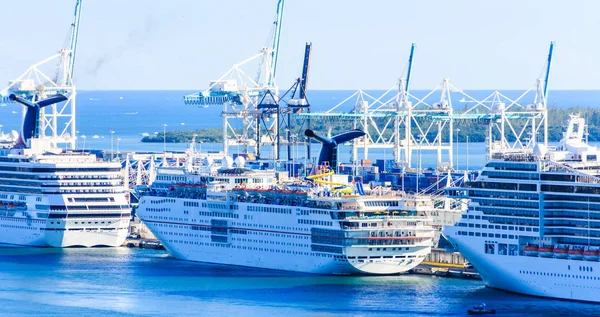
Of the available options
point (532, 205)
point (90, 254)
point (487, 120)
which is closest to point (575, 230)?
point (532, 205)

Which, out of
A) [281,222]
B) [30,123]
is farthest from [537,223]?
[30,123]

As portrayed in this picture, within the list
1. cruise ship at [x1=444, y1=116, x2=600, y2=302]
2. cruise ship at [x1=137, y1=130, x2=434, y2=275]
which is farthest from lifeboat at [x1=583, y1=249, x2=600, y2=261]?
cruise ship at [x1=137, y1=130, x2=434, y2=275]

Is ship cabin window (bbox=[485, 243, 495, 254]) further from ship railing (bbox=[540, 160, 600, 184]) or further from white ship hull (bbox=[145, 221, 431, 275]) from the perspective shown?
white ship hull (bbox=[145, 221, 431, 275])

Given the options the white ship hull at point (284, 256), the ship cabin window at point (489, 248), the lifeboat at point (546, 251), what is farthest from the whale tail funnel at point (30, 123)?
the lifeboat at point (546, 251)

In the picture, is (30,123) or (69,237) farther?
(30,123)

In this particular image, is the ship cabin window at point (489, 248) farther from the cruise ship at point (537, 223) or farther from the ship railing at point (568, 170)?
the ship railing at point (568, 170)

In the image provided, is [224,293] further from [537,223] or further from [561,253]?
[561,253]

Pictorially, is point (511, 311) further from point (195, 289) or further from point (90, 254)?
point (90, 254)
